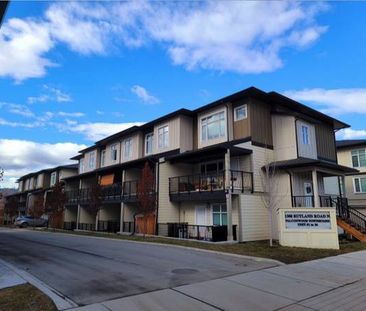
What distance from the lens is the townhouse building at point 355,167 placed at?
34.2 metres

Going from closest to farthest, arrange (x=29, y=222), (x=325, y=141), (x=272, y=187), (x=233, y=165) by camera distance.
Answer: (x=272, y=187), (x=233, y=165), (x=325, y=141), (x=29, y=222)

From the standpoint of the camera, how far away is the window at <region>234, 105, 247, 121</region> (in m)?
23.3

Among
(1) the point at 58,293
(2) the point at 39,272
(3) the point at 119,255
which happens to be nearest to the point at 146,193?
(3) the point at 119,255

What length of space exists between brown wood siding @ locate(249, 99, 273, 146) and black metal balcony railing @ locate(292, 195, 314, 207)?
425 centimetres

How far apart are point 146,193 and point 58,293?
15.8 m

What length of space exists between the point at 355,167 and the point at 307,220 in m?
21.3

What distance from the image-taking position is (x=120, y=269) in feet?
34.9

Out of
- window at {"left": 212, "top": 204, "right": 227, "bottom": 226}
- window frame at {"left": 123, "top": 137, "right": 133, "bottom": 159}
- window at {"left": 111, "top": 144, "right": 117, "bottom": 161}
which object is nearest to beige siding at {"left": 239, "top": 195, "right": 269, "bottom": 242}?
window at {"left": 212, "top": 204, "right": 227, "bottom": 226}

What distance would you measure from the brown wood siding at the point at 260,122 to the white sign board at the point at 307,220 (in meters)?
6.87

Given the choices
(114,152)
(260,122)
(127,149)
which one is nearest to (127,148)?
(127,149)

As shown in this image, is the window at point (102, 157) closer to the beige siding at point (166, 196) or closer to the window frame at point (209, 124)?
the beige siding at point (166, 196)

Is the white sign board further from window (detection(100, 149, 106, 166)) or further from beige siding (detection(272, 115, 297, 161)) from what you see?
window (detection(100, 149, 106, 166))

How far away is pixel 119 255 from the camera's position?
1394cm

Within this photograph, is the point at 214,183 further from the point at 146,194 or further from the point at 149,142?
the point at 149,142
